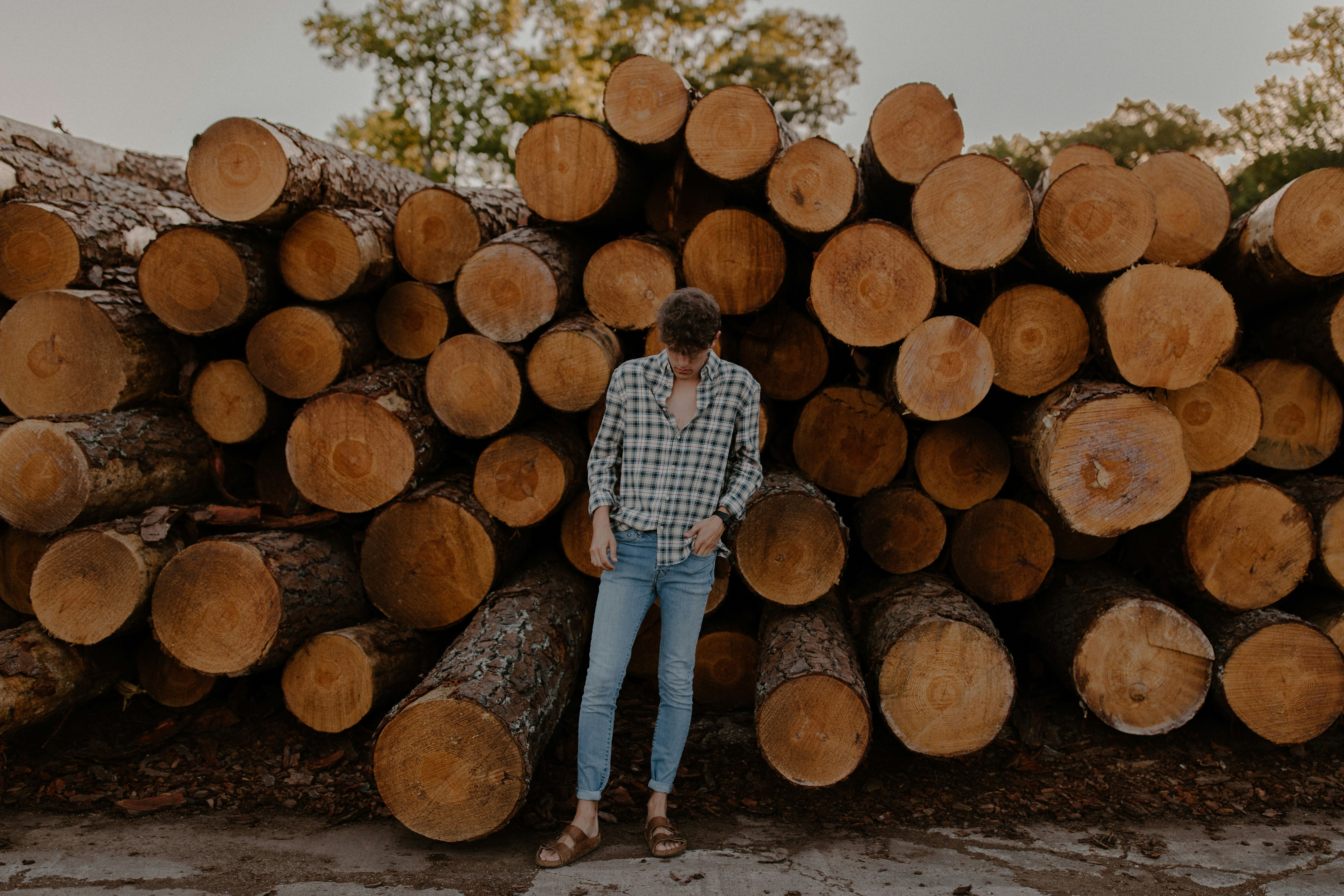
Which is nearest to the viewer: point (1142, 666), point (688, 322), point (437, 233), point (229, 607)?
point (688, 322)

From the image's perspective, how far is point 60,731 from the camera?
127 inches

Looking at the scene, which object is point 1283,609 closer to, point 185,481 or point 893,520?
point 893,520

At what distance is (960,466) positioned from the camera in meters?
3.44

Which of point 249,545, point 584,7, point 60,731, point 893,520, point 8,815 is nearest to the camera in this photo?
point 8,815

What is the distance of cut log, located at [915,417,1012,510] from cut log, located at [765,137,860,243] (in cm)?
109

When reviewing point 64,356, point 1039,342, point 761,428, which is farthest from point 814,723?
point 64,356

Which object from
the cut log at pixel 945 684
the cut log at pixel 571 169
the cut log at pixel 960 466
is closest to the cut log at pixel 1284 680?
the cut log at pixel 945 684

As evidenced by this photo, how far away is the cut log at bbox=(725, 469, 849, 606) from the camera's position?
297cm

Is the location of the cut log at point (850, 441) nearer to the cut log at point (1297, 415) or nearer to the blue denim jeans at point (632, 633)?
the blue denim jeans at point (632, 633)

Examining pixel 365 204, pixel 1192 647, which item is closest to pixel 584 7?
pixel 365 204

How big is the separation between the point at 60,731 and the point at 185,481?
1.16 meters

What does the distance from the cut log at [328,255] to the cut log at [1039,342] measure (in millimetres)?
2842

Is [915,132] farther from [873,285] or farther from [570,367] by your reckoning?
[570,367]

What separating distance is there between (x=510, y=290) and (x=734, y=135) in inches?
48.2
